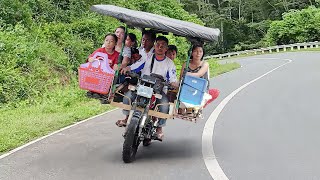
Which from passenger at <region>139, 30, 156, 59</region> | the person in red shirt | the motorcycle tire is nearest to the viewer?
the motorcycle tire

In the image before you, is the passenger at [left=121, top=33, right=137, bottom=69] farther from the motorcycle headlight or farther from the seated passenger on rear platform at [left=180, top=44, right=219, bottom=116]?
the seated passenger on rear platform at [left=180, top=44, right=219, bottom=116]

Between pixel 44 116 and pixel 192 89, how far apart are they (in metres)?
5.45

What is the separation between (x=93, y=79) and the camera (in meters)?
7.61

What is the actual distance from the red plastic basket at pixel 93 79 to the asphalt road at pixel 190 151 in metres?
1.06

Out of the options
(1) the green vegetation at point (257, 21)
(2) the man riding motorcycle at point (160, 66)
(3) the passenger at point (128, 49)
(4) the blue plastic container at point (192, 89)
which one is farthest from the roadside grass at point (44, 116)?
(1) the green vegetation at point (257, 21)

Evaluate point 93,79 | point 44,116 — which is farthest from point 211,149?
point 44,116

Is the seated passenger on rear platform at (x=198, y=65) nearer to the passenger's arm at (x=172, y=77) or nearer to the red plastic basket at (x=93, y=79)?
the passenger's arm at (x=172, y=77)

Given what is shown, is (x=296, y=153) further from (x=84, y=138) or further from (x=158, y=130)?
(x=84, y=138)

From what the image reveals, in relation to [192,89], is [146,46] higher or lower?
higher

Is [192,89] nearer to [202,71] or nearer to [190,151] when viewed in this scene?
[202,71]

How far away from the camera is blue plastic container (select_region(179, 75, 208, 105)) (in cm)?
776

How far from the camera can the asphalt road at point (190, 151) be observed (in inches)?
265

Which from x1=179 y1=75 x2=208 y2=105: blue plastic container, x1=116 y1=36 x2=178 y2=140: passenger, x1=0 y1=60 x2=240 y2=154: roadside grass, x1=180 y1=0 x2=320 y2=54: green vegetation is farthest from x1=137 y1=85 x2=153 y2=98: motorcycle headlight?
x1=180 y1=0 x2=320 y2=54: green vegetation

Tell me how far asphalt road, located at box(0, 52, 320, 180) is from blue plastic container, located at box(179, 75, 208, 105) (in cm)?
88
